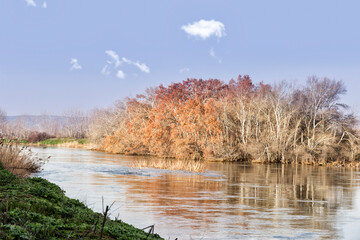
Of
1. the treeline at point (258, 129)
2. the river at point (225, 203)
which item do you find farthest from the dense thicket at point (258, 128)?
the river at point (225, 203)

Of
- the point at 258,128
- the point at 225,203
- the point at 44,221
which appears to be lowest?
the point at 225,203

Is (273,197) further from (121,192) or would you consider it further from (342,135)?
(342,135)

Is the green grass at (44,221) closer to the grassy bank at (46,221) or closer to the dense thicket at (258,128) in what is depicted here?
the grassy bank at (46,221)

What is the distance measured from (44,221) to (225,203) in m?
14.4

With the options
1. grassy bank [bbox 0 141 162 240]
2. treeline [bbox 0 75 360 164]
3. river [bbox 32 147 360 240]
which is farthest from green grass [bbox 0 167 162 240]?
treeline [bbox 0 75 360 164]

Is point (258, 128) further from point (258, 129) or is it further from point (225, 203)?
point (225, 203)

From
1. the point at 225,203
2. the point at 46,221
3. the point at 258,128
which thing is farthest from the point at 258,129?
the point at 46,221

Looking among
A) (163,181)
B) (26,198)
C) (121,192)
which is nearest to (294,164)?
(163,181)

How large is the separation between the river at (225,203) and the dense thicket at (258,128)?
60.2 ft

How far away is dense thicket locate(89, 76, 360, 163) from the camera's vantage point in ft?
172

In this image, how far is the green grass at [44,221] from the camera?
18.7 ft

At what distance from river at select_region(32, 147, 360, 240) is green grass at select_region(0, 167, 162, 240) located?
15.4 ft

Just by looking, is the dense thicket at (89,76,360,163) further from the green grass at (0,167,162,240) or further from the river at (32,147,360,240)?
the green grass at (0,167,162,240)

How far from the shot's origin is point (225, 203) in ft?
66.0
